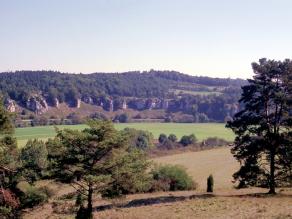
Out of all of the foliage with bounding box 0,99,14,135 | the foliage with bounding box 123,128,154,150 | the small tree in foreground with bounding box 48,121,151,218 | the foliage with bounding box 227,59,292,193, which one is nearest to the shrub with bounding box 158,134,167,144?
the foliage with bounding box 123,128,154,150

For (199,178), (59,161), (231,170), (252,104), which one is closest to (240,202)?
(252,104)

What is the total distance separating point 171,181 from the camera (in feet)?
178

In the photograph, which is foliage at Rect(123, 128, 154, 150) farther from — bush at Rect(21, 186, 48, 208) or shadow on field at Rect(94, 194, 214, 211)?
shadow on field at Rect(94, 194, 214, 211)

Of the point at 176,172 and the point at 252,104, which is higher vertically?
the point at 252,104

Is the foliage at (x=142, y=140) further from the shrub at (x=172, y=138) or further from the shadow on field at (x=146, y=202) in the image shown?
the shadow on field at (x=146, y=202)

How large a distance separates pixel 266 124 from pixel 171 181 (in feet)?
62.8

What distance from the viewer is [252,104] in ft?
127

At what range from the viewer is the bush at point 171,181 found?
52.8 m

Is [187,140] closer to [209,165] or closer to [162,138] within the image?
[162,138]

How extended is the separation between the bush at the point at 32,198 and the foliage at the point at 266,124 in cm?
2184

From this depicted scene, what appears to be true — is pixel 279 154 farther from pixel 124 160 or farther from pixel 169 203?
pixel 124 160

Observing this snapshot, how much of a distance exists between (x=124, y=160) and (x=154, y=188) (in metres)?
18.2

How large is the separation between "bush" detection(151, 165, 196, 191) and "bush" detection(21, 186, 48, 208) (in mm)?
12083

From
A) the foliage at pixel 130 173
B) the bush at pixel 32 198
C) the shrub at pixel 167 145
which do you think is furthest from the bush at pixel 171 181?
the shrub at pixel 167 145
